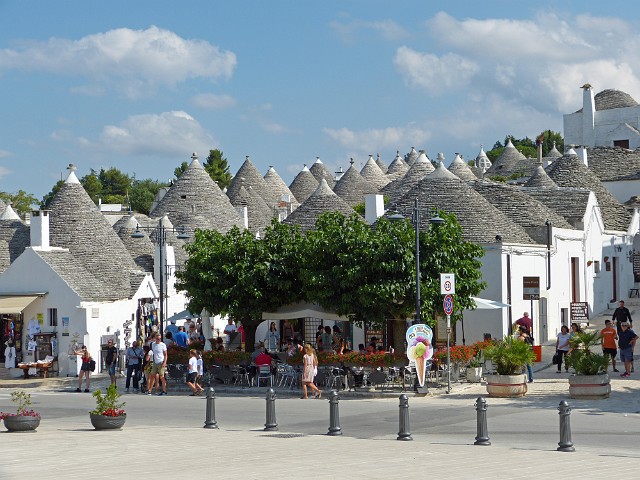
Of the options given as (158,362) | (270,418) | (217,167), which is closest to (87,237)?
(158,362)

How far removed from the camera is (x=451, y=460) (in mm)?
15266

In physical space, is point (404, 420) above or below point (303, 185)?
below

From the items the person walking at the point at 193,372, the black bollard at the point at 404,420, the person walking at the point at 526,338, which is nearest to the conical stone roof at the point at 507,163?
the person walking at the point at 526,338

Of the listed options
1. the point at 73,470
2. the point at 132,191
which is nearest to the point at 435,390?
the point at 73,470

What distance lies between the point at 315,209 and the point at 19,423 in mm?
29034

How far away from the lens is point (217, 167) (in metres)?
132

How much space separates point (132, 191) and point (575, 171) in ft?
270

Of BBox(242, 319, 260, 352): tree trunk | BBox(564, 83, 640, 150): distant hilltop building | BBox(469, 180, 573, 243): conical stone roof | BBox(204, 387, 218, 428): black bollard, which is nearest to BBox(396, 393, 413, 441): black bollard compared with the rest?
BBox(204, 387, 218, 428): black bollard

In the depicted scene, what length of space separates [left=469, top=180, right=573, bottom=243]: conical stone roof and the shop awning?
18694mm

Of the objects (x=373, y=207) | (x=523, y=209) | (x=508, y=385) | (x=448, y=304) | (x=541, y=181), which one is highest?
(x=541, y=181)

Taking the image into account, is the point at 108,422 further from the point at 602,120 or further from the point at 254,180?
the point at 602,120

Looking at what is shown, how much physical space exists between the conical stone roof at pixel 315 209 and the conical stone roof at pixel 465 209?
536 cm

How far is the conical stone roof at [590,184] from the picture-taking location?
2072 inches

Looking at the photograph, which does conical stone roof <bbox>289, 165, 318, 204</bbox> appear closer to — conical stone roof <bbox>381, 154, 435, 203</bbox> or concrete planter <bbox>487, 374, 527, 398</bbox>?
conical stone roof <bbox>381, 154, 435, 203</bbox>
